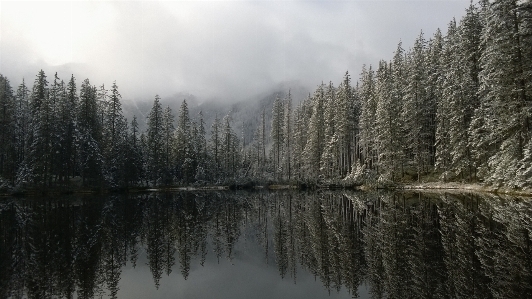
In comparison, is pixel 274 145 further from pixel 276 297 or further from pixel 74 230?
pixel 276 297

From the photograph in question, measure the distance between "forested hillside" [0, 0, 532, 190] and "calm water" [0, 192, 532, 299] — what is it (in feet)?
47.3

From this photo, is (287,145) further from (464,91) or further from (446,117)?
(464,91)

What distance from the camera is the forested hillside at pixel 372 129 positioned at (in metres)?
29.2

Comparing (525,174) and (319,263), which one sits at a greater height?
(525,174)

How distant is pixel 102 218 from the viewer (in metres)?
24.6

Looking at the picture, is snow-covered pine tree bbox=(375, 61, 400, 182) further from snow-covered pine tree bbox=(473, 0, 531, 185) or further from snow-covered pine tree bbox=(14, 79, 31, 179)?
snow-covered pine tree bbox=(14, 79, 31, 179)

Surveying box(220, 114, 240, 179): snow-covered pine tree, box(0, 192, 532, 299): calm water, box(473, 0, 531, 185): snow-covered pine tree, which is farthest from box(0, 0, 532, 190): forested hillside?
box(0, 192, 532, 299): calm water

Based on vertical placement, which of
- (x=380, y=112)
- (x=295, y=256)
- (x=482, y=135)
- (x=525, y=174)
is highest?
(x=380, y=112)

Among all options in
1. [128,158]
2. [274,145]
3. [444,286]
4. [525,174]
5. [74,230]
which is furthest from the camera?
[274,145]

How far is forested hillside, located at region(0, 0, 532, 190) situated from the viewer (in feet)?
96.0

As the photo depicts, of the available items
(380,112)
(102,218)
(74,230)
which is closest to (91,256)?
(74,230)

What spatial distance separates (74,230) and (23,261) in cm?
677

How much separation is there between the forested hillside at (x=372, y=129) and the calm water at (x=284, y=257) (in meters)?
14.4

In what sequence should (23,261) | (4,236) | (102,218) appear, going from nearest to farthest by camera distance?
(23,261)
(4,236)
(102,218)
